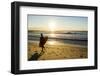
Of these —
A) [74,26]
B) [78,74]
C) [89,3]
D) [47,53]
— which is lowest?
[78,74]

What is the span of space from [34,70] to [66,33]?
242 millimetres

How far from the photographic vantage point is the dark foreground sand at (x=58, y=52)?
1193 mm

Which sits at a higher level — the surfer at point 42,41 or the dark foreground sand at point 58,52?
the surfer at point 42,41

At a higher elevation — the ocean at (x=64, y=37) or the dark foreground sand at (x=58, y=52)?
the ocean at (x=64, y=37)

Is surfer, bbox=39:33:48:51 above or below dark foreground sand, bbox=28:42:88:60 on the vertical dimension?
above

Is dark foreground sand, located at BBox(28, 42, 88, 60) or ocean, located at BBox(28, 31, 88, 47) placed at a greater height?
ocean, located at BBox(28, 31, 88, 47)

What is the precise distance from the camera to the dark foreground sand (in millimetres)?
1193

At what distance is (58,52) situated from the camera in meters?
1.25
